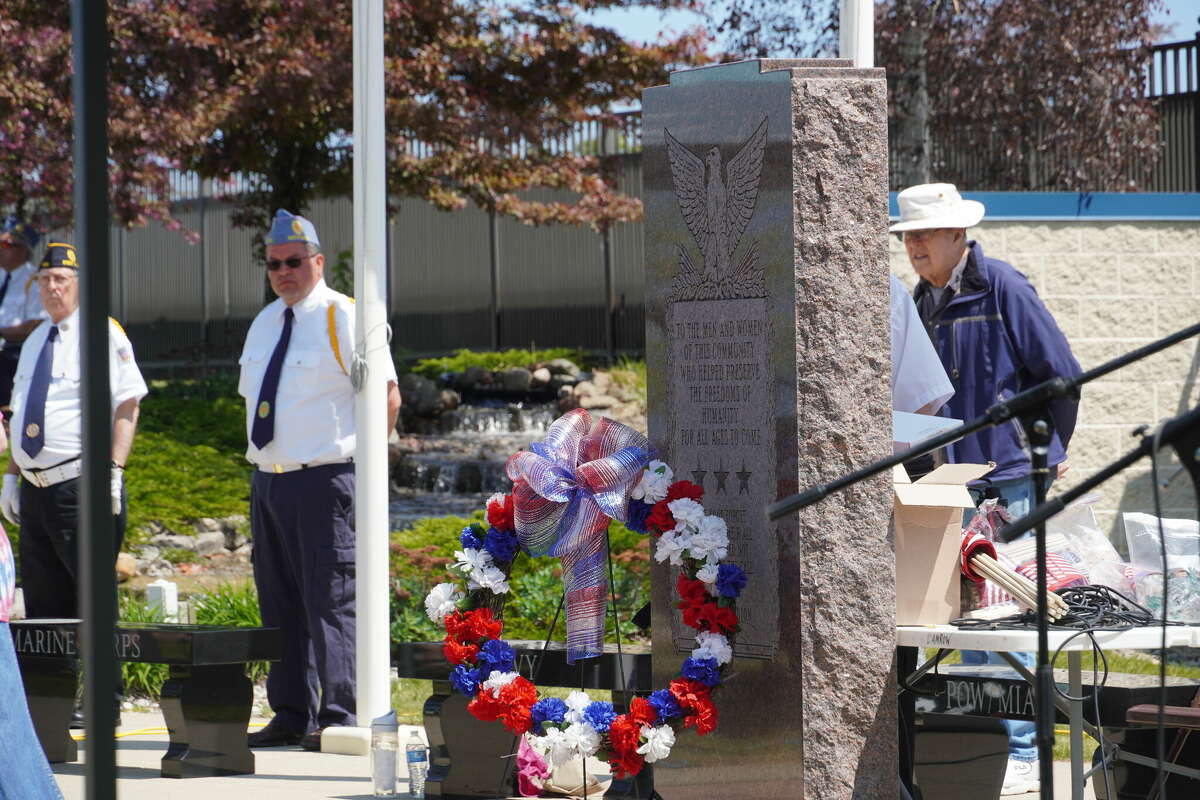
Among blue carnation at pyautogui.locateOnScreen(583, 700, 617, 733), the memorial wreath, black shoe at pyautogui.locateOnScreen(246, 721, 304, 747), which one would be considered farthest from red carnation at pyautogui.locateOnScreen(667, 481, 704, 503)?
A: black shoe at pyautogui.locateOnScreen(246, 721, 304, 747)

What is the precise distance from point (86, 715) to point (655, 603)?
3508 millimetres

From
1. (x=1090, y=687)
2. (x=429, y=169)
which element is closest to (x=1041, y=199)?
(x=1090, y=687)

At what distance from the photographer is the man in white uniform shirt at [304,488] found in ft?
23.4

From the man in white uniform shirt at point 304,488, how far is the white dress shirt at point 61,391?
65 centimetres

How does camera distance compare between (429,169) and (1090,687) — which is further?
(429,169)

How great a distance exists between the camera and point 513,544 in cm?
554

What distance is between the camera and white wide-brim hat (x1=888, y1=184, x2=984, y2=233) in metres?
6.19

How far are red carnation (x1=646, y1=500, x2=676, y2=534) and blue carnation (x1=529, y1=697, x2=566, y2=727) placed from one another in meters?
0.66

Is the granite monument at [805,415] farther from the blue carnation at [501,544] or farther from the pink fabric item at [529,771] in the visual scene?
the pink fabric item at [529,771]

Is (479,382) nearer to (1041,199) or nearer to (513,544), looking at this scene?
(1041,199)

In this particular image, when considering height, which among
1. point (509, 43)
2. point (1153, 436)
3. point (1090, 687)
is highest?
point (509, 43)

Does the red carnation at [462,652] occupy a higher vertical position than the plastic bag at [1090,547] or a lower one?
lower

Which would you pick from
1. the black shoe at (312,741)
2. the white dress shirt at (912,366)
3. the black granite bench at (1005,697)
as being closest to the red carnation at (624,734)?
the black granite bench at (1005,697)

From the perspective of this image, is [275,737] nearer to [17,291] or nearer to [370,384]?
[370,384]
